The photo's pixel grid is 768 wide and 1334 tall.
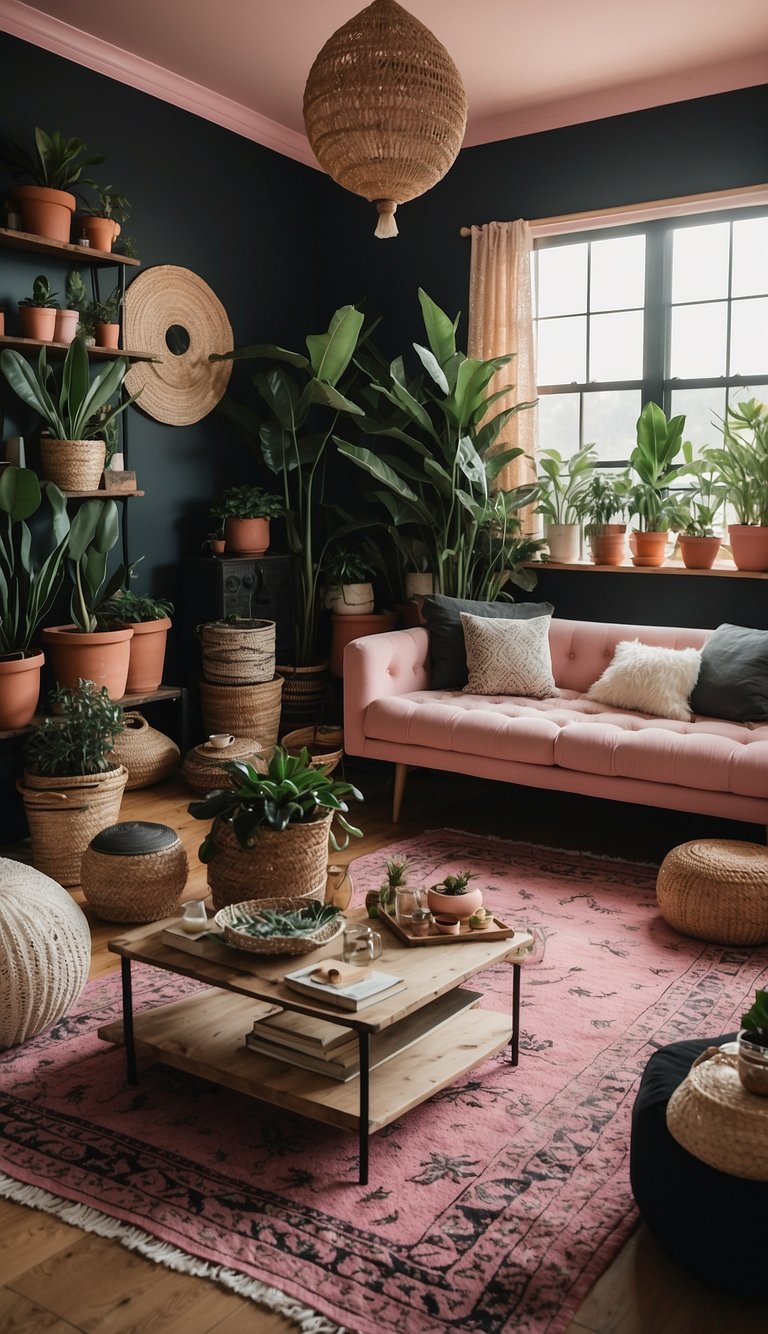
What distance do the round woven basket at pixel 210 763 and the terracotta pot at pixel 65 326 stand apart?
174 centimetres

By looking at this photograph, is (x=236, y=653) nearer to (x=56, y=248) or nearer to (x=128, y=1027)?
(x=56, y=248)

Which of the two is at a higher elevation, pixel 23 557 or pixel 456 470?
pixel 456 470

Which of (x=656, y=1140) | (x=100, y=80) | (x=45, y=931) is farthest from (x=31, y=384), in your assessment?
(x=656, y=1140)

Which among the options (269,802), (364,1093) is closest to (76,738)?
(269,802)

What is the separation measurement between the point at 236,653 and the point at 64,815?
137cm

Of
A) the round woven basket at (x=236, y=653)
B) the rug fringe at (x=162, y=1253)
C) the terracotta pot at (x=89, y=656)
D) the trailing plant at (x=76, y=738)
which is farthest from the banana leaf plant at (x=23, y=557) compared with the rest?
the rug fringe at (x=162, y=1253)

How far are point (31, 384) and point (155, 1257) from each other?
10.3ft

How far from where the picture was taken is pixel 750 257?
4918 millimetres

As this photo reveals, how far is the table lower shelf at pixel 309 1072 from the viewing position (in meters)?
2.18

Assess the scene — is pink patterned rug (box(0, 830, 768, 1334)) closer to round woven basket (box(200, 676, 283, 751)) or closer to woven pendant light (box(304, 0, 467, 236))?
round woven basket (box(200, 676, 283, 751))

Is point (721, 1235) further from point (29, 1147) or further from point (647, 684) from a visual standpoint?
point (647, 684)

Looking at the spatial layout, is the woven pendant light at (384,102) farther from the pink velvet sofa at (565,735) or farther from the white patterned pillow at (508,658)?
the white patterned pillow at (508,658)

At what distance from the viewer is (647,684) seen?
4.31 meters

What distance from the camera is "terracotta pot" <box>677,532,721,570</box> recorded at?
482 centimetres
